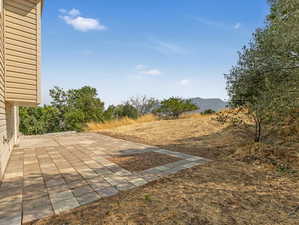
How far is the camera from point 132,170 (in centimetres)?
295

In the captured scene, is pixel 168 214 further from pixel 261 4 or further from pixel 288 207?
pixel 261 4

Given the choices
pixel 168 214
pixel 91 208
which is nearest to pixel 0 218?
pixel 91 208

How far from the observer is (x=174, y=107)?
15031mm

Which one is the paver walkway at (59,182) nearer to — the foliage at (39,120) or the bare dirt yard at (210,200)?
the bare dirt yard at (210,200)

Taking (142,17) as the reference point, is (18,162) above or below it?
below

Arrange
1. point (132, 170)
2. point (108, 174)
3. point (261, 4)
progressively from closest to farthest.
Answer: point (108, 174), point (132, 170), point (261, 4)

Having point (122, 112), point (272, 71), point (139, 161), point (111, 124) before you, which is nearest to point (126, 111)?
point (122, 112)

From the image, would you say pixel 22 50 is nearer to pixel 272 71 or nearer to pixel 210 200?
pixel 210 200

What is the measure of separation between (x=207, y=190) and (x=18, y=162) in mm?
3750

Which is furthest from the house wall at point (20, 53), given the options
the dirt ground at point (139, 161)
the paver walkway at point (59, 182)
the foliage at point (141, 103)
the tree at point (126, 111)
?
the foliage at point (141, 103)


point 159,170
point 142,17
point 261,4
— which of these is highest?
point 142,17

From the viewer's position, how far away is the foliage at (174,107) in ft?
49.6

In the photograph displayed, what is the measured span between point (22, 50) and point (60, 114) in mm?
15543

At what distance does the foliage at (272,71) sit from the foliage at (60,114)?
1487cm
